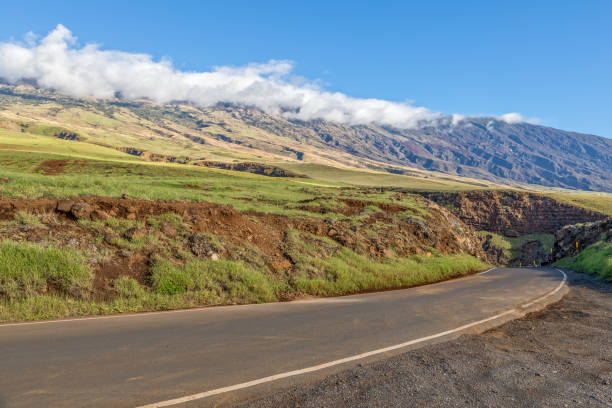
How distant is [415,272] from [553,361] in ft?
35.7

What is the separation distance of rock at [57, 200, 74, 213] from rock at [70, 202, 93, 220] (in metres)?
0.15

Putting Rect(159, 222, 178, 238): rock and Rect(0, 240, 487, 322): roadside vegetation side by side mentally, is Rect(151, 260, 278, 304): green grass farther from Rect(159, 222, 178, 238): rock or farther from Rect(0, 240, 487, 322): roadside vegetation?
Rect(159, 222, 178, 238): rock

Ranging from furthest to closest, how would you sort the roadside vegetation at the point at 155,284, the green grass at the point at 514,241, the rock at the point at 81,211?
the green grass at the point at 514,241
the rock at the point at 81,211
the roadside vegetation at the point at 155,284

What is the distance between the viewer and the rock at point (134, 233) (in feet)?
40.9

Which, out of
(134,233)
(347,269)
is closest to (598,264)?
(347,269)

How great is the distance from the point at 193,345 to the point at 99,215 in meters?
8.57

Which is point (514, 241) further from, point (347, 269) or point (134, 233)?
point (134, 233)

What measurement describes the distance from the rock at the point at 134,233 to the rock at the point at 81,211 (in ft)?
5.38

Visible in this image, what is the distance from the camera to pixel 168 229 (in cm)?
1359

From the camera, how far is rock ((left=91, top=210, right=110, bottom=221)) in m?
13.1

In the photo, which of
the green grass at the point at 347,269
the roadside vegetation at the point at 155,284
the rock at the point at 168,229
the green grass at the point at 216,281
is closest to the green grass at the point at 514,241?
the green grass at the point at 347,269

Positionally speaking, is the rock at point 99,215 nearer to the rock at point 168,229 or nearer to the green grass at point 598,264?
the rock at point 168,229

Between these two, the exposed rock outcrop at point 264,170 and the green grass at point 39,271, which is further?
the exposed rock outcrop at point 264,170

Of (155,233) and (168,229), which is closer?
(155,233)
